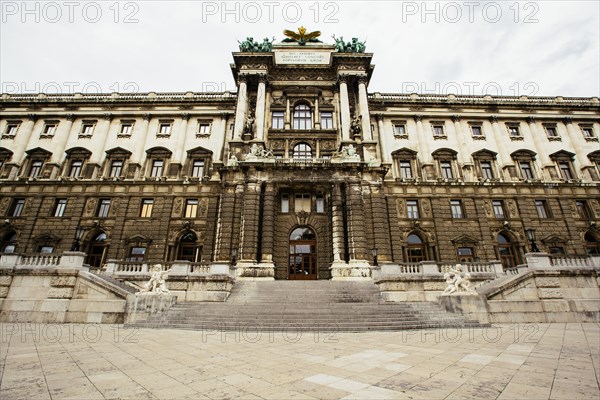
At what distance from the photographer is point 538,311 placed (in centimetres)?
1441

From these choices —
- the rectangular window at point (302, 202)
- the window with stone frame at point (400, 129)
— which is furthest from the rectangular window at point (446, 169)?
the rectangular window at point (302, 202)

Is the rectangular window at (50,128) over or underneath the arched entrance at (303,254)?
over

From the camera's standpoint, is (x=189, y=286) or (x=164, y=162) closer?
(x=189, y=286)

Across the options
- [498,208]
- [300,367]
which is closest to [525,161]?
[498,208]

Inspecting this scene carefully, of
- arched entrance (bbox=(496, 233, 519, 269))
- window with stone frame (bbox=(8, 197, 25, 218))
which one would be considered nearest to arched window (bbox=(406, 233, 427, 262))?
arched entrance (bbox=(496, 233, 519, 269))

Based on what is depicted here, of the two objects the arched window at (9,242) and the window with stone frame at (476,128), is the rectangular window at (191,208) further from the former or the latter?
the window with stone frame at (476,128)

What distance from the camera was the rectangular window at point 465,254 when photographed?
2578 cm

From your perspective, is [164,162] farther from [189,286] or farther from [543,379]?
[543,379]

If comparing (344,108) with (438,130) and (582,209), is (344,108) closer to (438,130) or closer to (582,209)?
(438,130)

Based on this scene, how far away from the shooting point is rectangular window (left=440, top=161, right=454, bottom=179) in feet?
95.9

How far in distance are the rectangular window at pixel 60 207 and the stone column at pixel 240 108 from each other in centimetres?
1754

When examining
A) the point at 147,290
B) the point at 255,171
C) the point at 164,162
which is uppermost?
the point at 164,162

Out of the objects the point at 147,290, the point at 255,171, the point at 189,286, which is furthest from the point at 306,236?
the point at 147,290

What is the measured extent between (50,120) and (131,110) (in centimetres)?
857
